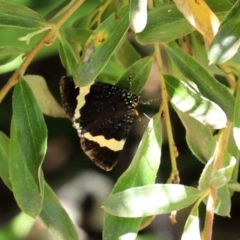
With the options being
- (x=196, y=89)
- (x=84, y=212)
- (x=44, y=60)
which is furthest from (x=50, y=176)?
(x=196, y=89)

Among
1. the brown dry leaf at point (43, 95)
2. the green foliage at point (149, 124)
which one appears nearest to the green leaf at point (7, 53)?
the green foliage at point (149, 124)

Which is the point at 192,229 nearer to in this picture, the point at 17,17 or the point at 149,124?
the point at 149,124

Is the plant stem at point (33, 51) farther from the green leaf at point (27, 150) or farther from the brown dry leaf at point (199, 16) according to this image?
the brown dry leaf at point (199, 16)

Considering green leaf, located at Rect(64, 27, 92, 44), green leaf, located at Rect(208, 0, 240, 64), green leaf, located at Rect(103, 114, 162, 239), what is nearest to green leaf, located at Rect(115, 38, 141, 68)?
green leaf, located at Rect(64, 27, 92, 44)

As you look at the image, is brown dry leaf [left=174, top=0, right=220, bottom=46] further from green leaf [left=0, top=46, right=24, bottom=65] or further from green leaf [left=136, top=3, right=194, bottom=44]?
green leaf [left=0, top=46, right=24, bottom=65]

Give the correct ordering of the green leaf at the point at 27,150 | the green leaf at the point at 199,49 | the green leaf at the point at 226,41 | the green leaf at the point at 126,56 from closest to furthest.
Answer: the green leaf at the point at 226,41 → the green leaf at the point at 27,150 → the green leaf at the point at 199,49 → the green leaf at the point at 126,56

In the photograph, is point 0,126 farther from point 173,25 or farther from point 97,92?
point 173,25

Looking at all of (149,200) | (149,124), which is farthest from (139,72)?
(149,200)
